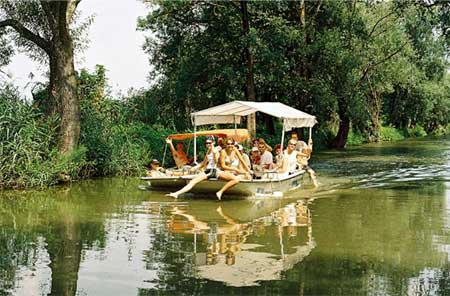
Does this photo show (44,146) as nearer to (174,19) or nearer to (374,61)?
(174,19)

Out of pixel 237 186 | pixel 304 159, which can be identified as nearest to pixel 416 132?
pixel 304 159

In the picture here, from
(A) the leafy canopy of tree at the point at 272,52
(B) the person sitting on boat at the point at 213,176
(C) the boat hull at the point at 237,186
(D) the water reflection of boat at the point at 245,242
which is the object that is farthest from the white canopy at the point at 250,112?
(A) the leafy canopy of tree at the point at 272,52

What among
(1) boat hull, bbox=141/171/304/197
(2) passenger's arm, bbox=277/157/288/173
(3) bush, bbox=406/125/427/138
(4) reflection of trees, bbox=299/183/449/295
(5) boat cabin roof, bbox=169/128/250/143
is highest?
(3) bush, bbox=406/125/427/138

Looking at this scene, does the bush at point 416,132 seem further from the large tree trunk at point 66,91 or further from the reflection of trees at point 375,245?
the large tree trunk at point 66,91

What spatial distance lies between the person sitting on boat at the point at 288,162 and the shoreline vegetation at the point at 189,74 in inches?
260

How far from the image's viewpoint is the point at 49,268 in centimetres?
916

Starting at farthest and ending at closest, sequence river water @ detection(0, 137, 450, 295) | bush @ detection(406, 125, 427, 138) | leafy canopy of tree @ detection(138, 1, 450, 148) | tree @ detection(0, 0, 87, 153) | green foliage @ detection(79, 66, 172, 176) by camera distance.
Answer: bush @ detection(406, 125, 427, 138) < leafy canopy of tree @ detection(138, 1, 450, 148) < green foliage @ detection(79, 66, 172, 176) < tree @ detection(0, 0, 87, 153) < river water @ detection(0, 137, 450, 295)

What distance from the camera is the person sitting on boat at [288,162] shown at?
61.7 ft

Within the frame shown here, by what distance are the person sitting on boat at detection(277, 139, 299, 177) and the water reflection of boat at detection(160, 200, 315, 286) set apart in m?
3.00

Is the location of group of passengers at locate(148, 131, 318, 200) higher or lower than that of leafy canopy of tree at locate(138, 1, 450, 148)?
lower

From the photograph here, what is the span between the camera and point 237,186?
1700 centimetres

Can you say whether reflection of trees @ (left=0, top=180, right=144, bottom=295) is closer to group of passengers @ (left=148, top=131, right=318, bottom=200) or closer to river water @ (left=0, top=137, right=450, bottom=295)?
river water @ (left=0, top=137, right=450, bottom=295)

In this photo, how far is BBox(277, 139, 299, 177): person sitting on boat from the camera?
18.8 m

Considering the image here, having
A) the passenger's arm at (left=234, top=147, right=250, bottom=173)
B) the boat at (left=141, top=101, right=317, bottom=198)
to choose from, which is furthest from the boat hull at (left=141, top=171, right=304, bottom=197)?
the passenger's arm at (left=234, top=147, right=250, bottom=173)
